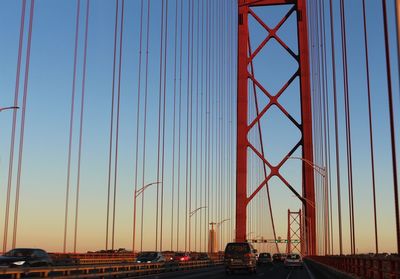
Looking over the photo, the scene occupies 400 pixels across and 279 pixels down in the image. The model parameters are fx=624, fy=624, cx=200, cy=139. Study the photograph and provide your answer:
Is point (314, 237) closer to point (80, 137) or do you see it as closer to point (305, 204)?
point (305, 204)

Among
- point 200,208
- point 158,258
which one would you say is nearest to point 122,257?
point 200,208

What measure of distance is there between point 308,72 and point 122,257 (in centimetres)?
2560

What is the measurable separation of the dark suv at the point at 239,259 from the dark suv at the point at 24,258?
12.8 m

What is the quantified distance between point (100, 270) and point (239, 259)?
12095mm

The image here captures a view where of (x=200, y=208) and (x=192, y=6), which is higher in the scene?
(x=192, y=6)

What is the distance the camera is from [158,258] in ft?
127

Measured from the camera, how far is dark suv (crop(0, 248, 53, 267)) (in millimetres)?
23520

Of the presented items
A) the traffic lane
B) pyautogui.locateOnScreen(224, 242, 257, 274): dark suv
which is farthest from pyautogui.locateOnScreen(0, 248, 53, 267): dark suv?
→ pyautogui.locateOnScreen(224, 242, 257, 274): dark suv

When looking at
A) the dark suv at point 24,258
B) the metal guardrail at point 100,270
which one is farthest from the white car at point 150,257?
the dark suv at point 24,258

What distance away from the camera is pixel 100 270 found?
25.6 metres

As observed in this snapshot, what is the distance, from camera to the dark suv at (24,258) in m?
23.5

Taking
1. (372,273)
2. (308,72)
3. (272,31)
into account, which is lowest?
(372,273)

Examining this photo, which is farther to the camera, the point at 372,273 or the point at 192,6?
the point at 192,6

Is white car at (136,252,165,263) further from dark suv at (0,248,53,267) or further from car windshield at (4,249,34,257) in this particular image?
car windshield at (4,249,34,257)
